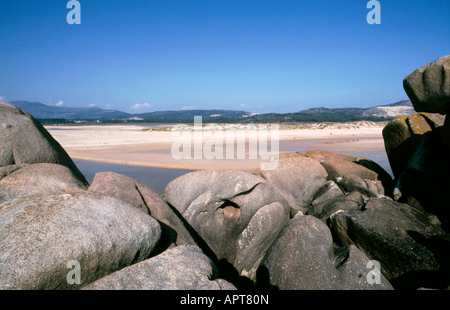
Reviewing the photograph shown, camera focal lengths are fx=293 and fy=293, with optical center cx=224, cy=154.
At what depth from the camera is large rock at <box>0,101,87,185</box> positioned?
5.81 metres

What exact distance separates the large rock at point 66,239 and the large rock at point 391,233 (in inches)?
133

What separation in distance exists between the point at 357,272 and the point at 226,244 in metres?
2.23

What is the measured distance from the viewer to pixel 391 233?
468 centimetres

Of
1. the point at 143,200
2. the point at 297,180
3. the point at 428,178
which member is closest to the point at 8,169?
the point at 143,200

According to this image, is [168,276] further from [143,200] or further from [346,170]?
[346,170]

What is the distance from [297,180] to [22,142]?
6.15m

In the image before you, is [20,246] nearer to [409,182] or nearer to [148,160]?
[409,182]

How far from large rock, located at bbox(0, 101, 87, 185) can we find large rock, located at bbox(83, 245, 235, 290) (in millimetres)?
3231

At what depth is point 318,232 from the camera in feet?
15.5

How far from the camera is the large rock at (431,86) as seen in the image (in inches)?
225

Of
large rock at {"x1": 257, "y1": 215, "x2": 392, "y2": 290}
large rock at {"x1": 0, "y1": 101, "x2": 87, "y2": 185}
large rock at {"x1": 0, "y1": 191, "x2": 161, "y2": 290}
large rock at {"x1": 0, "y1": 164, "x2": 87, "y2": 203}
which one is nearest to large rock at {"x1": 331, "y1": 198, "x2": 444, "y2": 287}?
large rock at {"x1": 257, "y1": 215, "x2": 392, "y2": 290}

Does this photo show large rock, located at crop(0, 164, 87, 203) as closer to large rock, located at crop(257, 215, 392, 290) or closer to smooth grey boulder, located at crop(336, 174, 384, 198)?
large rock, located at crop(257, 215, 392, 290)

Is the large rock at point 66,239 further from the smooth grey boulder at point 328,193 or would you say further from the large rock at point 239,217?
the smooth grey boulder at point 328,193

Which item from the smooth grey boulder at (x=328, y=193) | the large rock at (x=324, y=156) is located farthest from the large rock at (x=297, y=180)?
the large rock at (x=324, y=156)
